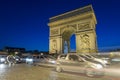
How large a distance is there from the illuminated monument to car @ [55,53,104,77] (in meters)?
16.7

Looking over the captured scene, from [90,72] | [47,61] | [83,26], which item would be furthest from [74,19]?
[90,72]

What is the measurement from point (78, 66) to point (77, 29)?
66.3 ft

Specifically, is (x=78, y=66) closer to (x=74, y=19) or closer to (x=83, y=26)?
(x=83, y=26)

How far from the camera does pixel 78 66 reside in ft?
31.9

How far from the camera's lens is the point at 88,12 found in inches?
1110

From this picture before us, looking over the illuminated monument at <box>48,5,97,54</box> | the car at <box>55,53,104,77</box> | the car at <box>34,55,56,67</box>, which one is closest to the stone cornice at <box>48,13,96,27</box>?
the illuminated monument at <box>48,5,97,54</box>

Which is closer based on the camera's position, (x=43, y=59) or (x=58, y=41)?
(x=43, y=59)

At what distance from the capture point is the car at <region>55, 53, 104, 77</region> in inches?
359

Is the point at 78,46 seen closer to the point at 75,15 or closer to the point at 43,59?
the point at 75,15

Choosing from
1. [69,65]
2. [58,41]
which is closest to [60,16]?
[58,41]

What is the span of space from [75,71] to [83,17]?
19.9 m

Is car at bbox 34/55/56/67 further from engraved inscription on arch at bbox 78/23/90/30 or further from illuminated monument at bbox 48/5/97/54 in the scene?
engraved inscription on arch at bbox 78/23/90/30

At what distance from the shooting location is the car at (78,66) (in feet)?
29.9

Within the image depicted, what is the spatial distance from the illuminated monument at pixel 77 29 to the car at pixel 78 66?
16.7 meters
